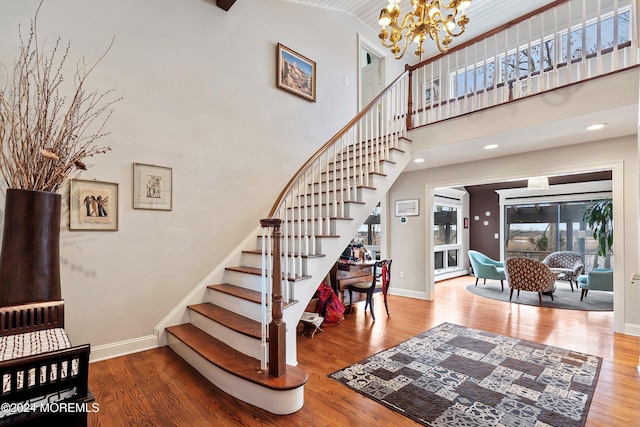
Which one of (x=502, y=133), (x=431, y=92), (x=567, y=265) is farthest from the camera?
(x=567, y=265)

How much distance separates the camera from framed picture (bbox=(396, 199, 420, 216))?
571 cm

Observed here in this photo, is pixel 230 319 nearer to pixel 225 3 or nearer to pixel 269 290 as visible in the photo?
pixel 269 290

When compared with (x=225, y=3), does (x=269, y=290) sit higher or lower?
lower

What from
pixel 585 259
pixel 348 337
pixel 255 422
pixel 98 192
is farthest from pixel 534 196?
pixel 98 192

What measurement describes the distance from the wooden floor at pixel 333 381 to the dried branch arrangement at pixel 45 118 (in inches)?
66.0

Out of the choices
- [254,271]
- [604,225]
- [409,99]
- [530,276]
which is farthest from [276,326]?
[604,225]

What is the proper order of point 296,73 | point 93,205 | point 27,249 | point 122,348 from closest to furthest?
1. point 27,249
2. point 93,205
3. point 122,348
4. point 296,73

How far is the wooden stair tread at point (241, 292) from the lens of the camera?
108 inches

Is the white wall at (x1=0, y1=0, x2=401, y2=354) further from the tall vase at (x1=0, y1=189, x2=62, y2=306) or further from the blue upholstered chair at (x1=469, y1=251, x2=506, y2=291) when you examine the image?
the blue upholstered chair at (x1=469, y1=251, x2=506, y2=291)

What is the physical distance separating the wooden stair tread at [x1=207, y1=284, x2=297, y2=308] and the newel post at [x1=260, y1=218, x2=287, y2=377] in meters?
0.29

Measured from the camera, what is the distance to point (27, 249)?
6.47ft

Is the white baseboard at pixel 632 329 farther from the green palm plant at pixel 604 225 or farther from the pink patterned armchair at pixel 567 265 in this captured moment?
the pink patterned armchair at pixel 567 265

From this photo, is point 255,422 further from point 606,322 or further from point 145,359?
point 606,322

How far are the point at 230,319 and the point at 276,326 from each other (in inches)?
34.5
